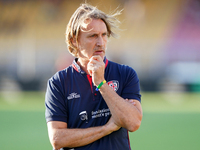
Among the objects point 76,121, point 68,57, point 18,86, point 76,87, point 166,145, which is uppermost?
point 68,57

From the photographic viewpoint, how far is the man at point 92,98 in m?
2.34

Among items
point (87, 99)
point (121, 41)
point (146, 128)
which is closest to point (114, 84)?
point (87, 99)

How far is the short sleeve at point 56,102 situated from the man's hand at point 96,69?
0.28 meters

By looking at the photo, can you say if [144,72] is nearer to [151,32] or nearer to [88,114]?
[151,32]

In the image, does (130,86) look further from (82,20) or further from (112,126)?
(82,20)

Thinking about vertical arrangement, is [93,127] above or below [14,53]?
→ below

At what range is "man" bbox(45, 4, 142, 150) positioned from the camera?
2.34 meters

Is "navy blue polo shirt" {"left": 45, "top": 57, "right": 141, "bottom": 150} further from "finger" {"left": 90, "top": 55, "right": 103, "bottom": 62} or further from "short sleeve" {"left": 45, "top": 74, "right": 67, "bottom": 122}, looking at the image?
"finger" {"left": 90, "top": 55, "right": 103, "bottom": 62}

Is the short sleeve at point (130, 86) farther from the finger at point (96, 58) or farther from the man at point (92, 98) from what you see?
the finger at point (96, 58)

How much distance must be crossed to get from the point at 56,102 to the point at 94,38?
0.61 metres

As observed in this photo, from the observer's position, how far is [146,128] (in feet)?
24.9

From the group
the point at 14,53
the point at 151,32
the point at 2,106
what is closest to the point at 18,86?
the point at 14,53

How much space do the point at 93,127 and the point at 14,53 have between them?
17.0 metres

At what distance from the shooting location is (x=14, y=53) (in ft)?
60.7
